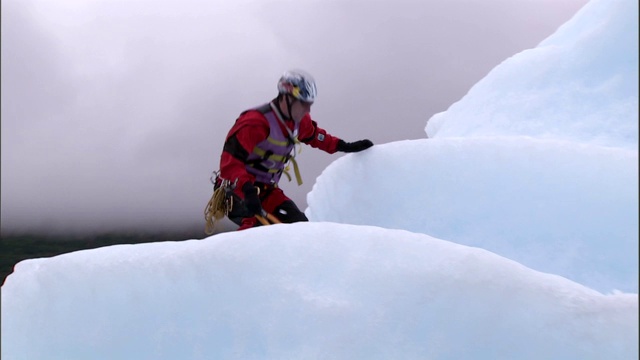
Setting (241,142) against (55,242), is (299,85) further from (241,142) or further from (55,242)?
(55,242)

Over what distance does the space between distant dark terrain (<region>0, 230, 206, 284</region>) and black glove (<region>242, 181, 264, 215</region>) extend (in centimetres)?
4050

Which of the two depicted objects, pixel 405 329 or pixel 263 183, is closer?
pixel 405 329

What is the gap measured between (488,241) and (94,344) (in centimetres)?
225

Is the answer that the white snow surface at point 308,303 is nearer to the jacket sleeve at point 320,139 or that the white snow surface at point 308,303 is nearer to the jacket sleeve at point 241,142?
the jacket sleeve at point 241,142

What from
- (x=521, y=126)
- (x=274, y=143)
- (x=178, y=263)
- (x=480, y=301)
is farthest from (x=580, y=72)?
(x=178, y=263)

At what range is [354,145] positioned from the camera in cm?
414

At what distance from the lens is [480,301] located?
2.12 meters

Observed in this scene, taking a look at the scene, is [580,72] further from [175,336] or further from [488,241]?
[175,336]

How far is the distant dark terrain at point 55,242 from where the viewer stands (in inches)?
1677

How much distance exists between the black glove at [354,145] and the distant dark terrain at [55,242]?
4011 centimetres

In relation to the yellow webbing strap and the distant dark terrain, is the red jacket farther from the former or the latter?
the distant dark terrain

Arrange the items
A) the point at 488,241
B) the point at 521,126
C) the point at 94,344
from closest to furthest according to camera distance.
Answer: the point at 94,344, the point at 488,241, the point at 521,126

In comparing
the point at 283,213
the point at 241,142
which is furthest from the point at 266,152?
the point at 283,213

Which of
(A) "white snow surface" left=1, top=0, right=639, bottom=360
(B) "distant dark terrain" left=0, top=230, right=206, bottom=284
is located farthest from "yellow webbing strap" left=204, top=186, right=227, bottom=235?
(B) "distant dark terrain" left=0, top=230, right=206, bottom=284
